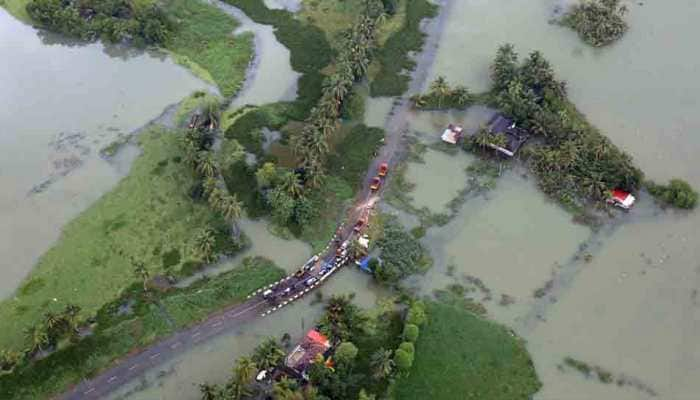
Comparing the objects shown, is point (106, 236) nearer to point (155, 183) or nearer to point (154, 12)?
point (155, 183)

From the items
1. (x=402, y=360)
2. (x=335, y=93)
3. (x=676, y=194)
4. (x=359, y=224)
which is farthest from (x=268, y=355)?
(x=676, y=194)

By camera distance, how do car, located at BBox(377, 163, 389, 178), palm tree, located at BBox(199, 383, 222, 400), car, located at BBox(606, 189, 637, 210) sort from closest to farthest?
palm tree, located at BBox(199, 383, 222, 400) → car, located at BBox(606, 189, 637, 210) → car, located at BBox(377, 163, 389, 178)

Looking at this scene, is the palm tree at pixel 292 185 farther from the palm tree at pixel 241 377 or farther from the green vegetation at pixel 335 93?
the palm tree at pixel 241 377

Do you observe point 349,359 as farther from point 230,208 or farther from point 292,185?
point 292,185

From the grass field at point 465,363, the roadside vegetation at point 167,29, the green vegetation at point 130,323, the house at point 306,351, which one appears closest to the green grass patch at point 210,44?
the roadside vegetation at point 167,29

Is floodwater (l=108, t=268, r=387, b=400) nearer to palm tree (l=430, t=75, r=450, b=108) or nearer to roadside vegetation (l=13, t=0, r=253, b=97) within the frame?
palm tree (l=430, t=75, r=450, b=108)

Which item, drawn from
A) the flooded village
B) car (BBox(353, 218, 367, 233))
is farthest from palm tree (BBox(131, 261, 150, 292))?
car (BBox(353, 218, 367, 233))

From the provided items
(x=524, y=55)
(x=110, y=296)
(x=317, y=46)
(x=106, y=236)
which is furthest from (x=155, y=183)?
(x=524, y=55)

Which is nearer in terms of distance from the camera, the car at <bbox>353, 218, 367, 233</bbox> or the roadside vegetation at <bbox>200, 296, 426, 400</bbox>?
the roadside vegetation at <bbox>200, 296, 426, 400</bbox>
